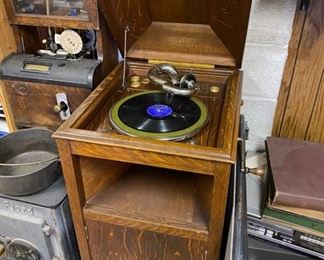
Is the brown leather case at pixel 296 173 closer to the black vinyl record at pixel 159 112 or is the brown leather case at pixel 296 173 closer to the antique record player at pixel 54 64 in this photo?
the black vinyl record at pixel 159 112

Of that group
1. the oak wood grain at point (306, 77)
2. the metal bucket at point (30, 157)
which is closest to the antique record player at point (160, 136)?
the metal bucket at point (30, 157)

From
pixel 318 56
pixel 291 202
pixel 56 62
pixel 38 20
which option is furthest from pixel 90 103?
pixel 318 56

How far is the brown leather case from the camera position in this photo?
2.87ft

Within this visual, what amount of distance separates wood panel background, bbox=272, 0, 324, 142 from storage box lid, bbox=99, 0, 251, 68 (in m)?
0.24

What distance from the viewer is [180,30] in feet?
3.63

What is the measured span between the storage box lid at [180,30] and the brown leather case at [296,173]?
0.32 meters

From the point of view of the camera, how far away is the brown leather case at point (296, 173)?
0.88m

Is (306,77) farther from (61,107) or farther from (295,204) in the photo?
(61,107)

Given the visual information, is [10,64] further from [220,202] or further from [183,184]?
[220,202]

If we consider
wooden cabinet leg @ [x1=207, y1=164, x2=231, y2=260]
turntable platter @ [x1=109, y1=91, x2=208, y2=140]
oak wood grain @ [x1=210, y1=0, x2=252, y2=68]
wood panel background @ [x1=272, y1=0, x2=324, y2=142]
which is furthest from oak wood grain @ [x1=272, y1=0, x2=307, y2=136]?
wooden cabinet leg @ [x1=207, y1=164, x2=231, y2=260]

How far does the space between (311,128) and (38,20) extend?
1.06 m

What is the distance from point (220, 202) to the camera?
76 centimetres

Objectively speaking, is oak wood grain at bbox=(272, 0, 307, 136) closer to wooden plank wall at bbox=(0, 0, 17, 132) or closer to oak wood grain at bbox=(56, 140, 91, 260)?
oak wood grain at bbox=(56, 140, 91, 260)

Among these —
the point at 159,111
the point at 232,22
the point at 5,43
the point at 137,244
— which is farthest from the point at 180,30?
Result: the point at 137,244
